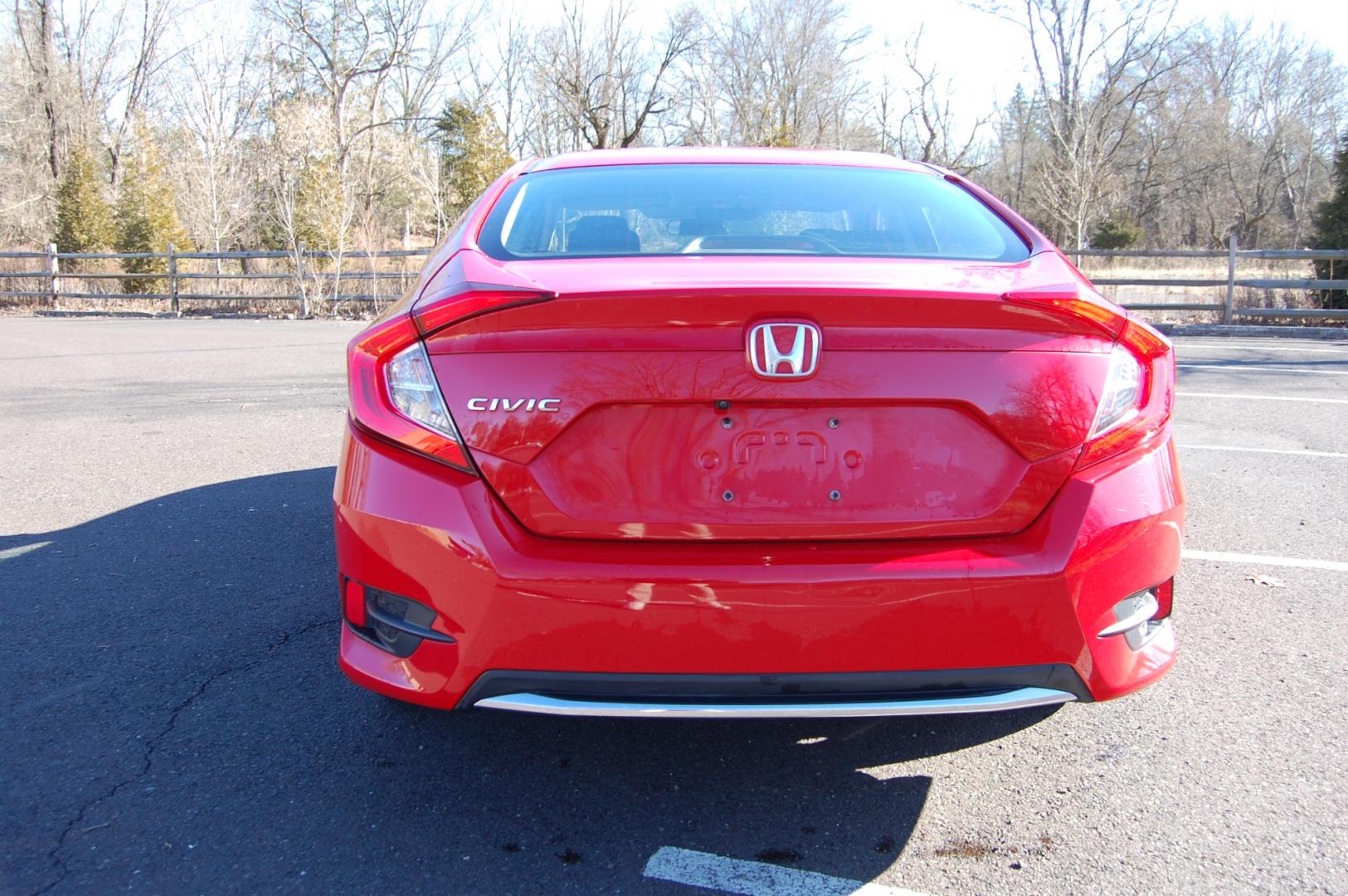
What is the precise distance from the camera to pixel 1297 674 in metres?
2.93

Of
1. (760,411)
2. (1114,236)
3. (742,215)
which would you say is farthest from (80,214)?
(1114,236)

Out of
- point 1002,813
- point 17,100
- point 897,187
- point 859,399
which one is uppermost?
point 17,100

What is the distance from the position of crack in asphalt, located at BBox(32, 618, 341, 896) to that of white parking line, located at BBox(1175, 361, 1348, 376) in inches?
364

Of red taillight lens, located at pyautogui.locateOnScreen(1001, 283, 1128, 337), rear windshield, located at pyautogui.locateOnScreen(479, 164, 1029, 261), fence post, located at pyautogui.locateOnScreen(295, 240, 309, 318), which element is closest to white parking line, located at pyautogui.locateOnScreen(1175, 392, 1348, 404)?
rear windshield, located at pyautogui.locateOnScreen(479, 164, 1029, 261)

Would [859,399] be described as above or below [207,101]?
below

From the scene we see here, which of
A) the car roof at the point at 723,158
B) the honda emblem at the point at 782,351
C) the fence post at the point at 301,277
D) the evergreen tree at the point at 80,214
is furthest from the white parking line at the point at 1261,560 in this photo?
the evergreen tree at the point at 80,214

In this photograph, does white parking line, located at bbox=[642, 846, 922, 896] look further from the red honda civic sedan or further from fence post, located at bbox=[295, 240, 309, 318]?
fence post, located at bbox=[295, 240, 309, 318]

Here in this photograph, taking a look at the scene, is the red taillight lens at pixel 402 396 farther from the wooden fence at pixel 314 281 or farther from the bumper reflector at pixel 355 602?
the wooden fence at pixel 314 281

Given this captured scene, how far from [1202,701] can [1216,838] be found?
742 mm

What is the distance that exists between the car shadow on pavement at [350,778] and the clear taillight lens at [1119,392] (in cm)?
97

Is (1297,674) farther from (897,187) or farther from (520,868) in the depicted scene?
(520,868)

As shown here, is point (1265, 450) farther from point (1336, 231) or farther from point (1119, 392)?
point (1336, 231)

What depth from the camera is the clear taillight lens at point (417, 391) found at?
6.44 feet

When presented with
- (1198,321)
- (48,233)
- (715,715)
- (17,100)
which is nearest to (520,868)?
(715,715)
